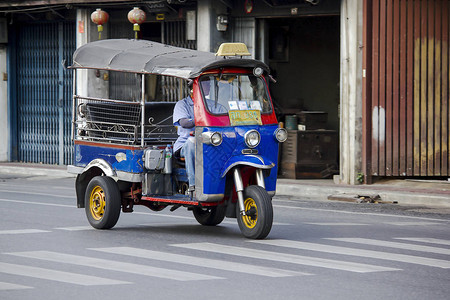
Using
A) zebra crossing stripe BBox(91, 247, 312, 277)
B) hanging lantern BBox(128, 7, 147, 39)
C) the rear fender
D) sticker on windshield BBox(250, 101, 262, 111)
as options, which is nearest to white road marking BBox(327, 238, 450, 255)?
sticker on windshield BBox(250, 101, 262, 111)

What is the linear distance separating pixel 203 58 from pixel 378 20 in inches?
278

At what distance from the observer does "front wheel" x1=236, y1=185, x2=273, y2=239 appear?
9.85 m

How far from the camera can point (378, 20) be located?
17125 millimetres

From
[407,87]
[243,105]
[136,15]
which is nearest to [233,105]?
[243,105]

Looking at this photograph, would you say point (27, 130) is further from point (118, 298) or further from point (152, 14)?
point (118, 298)

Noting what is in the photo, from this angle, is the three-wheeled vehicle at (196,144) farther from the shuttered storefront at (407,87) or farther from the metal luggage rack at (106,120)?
the shuttered storefront at (407,87)

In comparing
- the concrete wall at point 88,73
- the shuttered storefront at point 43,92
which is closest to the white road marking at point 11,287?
the concrete wall at point 88,73

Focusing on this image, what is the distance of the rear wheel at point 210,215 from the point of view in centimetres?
1139

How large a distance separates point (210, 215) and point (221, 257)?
99.0 inches

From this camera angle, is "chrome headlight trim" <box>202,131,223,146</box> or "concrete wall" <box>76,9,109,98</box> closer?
"chrome headlight trim" <box>202,131,223,146</box>

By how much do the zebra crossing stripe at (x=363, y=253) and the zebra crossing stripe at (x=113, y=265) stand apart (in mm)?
1954

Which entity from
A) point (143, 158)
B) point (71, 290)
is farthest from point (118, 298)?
point (143, 158)

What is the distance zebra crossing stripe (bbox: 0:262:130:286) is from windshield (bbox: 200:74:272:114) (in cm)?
305

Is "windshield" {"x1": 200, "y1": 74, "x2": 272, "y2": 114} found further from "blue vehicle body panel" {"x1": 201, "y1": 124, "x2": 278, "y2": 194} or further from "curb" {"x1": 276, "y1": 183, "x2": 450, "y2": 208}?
"curb" {"x1": 276, "y1": 183, "x2": 450, "y2": 208}
